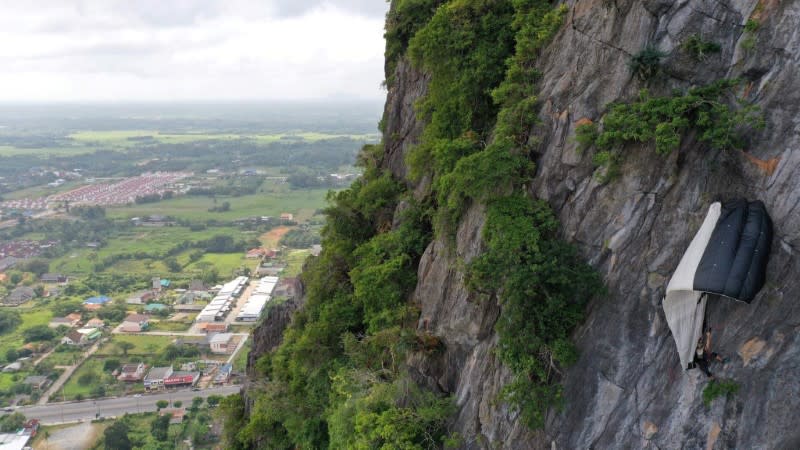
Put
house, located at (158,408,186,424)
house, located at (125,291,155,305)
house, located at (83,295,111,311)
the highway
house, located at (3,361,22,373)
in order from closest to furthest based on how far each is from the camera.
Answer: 1. house, located at (158,408,186,424)
2. the highway
3. house, located at (3,361,22,373)
4. house, located at (83,295,111,311)
5. house, located at (125,291,155,305)

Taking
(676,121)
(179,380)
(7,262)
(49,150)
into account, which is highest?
(676,121)

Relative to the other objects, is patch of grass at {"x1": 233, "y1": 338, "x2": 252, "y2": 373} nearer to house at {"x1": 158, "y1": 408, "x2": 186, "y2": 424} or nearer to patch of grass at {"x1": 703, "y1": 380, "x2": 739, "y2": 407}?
house at {"x1": 158, "y1": 408, "x2": 186, "y2": 424}

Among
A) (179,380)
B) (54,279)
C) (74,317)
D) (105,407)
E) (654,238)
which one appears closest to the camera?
(654,238)

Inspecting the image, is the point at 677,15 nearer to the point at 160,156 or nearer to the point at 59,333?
the point at 59,333

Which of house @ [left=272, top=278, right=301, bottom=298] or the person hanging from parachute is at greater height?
the person hanging from parachute

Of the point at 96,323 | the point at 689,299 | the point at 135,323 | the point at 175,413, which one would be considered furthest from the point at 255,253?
the point at 689,299

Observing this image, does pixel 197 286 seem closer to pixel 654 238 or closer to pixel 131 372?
pixel 131 372

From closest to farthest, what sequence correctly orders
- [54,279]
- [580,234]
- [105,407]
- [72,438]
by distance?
[580,234]
[72,438]
[105,407]
[54,279]

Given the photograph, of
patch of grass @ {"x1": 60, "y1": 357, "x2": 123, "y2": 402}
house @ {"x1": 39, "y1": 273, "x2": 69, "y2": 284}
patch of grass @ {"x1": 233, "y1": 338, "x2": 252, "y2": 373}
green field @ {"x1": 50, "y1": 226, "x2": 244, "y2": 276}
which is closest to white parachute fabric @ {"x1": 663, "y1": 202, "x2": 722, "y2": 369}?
patch of grass @ {"x1": 233, "y1": 338, "x2": 252, "y2": 373}
